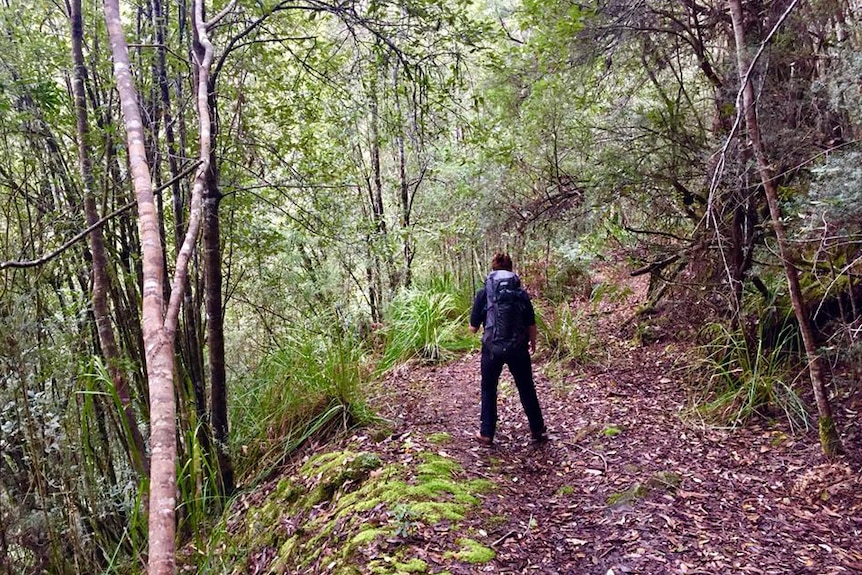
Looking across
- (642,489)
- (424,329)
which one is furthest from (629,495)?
(424,329)

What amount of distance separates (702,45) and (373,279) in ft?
22.8

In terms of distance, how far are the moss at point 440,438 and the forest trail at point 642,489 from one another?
1.6 inches

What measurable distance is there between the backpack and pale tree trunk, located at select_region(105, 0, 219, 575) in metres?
2.71

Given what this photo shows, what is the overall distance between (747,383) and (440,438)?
9.19ft

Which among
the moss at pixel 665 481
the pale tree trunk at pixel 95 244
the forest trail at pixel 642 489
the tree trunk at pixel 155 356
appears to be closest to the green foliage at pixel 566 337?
the forest trail at pixel 642 489

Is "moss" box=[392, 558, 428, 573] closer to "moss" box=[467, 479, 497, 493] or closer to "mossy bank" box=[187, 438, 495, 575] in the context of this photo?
"mossy bank" box=[187, 438, 495, 575]

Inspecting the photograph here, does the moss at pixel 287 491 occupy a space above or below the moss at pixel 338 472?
below

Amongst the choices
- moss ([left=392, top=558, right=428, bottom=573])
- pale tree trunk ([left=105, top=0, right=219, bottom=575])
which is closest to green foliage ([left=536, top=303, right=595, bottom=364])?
moss ([left=392, top=558, right=428, bottom=573])

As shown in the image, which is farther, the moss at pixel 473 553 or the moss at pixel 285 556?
the moss at pixel 285 556

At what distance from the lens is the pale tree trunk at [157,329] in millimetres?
1705

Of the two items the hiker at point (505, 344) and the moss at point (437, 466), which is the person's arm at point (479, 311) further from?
the moss at point (437, 466)

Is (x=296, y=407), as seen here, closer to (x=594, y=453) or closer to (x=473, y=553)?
(x=473, y=553)

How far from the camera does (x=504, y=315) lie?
4.59 meters

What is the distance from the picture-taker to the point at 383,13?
158 inches
